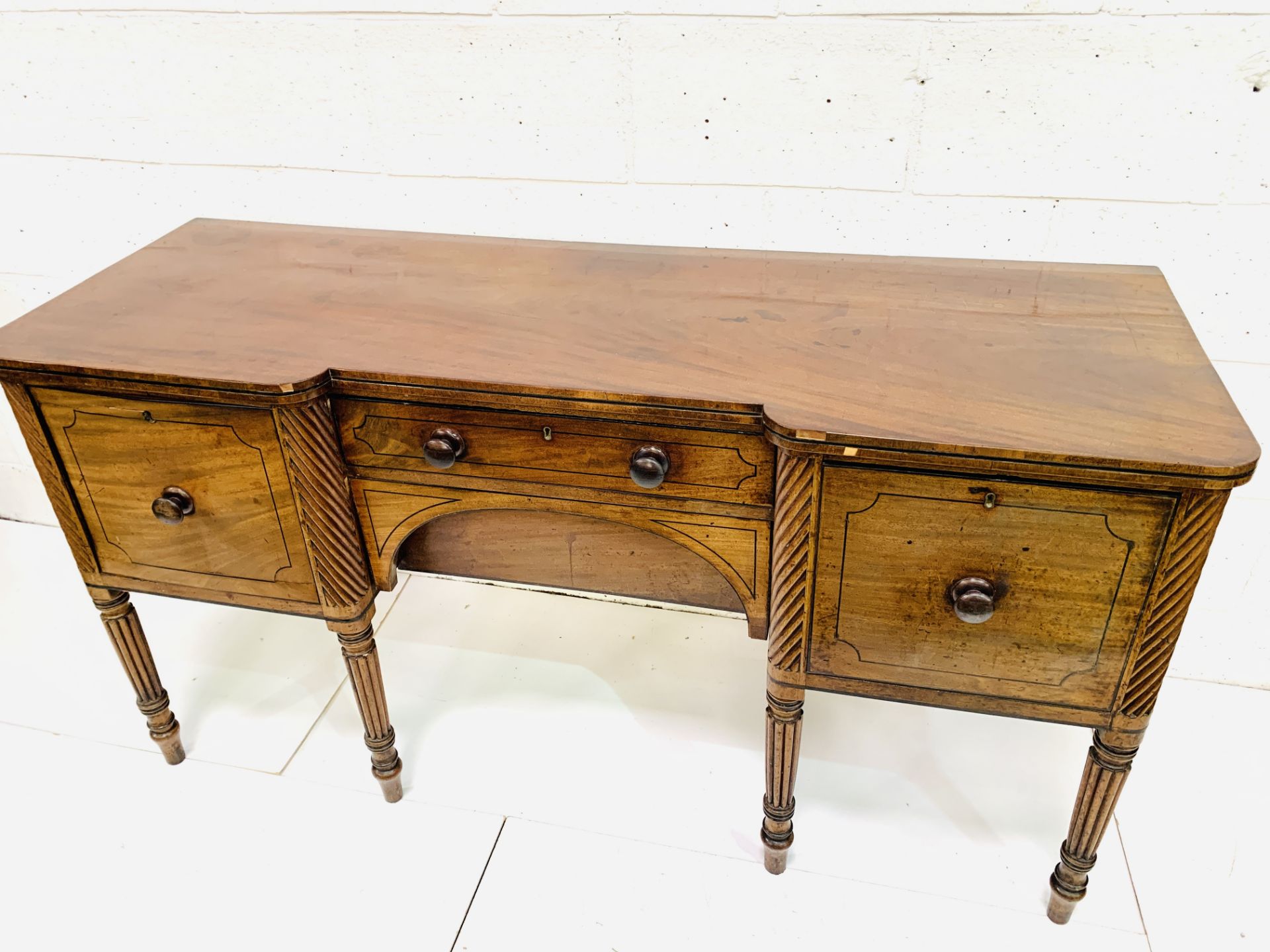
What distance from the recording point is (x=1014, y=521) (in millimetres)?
1193

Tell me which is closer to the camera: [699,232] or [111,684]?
[699,232]

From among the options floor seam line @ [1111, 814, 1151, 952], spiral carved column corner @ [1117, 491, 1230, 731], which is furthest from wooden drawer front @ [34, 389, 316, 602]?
floor seam line @ [1111, 814, 1151, 952]

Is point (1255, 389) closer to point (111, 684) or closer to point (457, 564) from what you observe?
point (457, 564)

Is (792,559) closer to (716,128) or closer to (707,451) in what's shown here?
(707,451)

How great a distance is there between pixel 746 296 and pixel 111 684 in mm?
1599

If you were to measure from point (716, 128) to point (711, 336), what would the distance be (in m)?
0.53

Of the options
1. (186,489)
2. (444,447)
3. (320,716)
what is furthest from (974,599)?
(320,716)

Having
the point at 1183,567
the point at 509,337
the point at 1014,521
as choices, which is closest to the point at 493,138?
the point at 509,337

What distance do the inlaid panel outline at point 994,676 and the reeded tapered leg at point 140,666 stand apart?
1.20 m

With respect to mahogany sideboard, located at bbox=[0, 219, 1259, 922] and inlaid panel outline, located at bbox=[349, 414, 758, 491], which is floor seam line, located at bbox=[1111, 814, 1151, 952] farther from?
inlaid panel outline, located at bbox=[349, 414, 758, 491]

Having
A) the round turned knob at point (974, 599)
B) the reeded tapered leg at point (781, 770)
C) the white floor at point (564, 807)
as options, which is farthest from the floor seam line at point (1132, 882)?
the round turned knob at point (974, 599)

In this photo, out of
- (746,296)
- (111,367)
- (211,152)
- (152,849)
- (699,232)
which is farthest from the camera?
(211,152)

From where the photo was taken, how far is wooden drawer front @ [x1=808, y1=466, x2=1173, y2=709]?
3.85ft

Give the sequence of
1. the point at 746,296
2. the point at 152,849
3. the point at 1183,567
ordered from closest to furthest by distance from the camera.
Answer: the point at 1183,567 → the point at 746,296 → the point at 152,849
